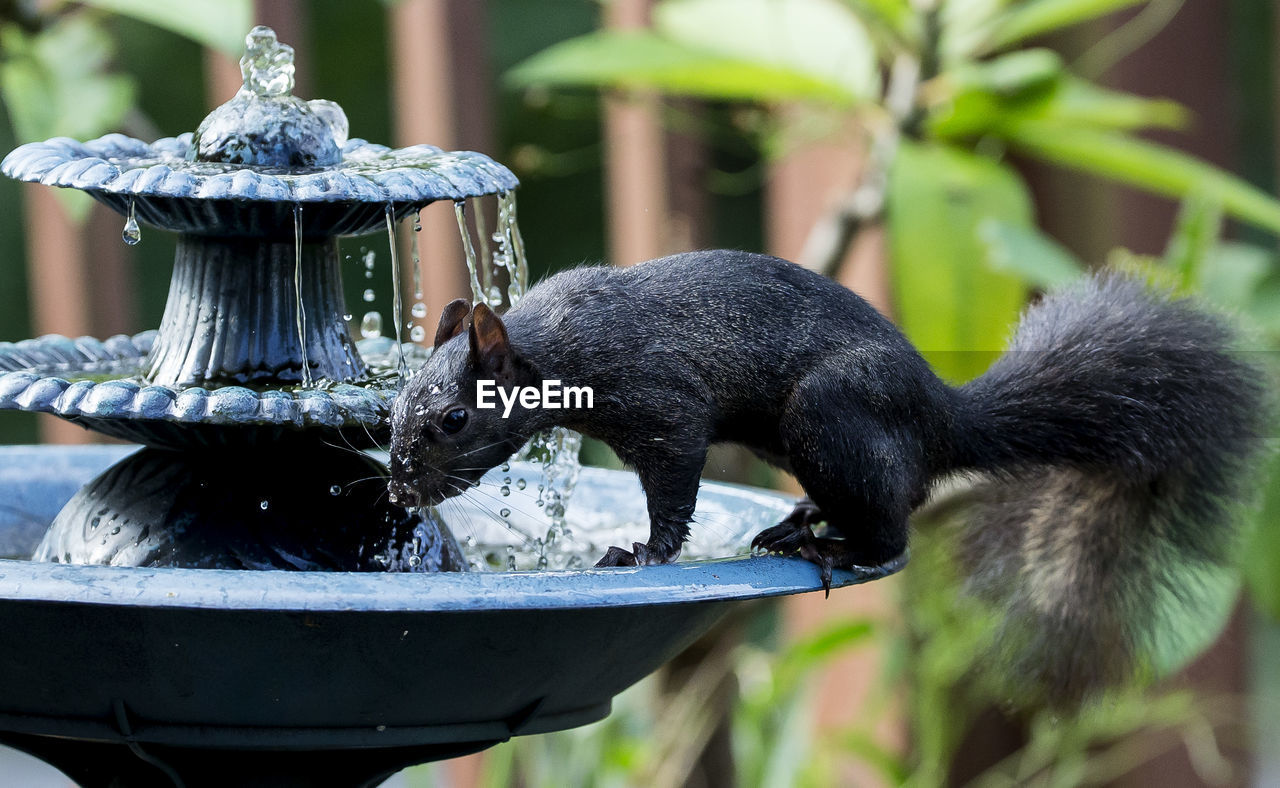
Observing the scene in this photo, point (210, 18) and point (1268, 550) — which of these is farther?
point (1268, 550)

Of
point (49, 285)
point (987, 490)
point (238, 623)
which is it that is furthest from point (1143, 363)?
point (49, 285)

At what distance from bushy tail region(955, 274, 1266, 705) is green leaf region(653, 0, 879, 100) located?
101 centimetres

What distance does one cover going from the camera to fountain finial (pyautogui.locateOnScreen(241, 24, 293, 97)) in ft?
4.97

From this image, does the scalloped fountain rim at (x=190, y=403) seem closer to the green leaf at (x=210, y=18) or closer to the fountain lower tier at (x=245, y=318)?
the fountain lower tier at (x=245, y=318)

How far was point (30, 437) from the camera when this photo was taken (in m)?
4.72

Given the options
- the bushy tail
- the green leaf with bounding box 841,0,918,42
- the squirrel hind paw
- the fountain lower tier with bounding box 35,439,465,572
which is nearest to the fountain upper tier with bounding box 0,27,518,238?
the fountain lower tier with bounding box 35,439,465,572

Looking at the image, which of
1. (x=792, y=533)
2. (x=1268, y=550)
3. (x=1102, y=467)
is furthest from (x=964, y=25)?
(x=792, y=533)

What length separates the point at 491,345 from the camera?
4.48 ft

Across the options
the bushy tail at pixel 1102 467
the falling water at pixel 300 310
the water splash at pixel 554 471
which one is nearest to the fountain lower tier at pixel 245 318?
→ the falling water at pixel 300 310

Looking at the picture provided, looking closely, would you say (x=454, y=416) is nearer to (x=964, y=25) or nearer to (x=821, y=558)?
(x=821, y=558)

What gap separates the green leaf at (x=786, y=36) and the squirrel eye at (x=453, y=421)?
1301 mm

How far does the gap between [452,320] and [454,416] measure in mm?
109

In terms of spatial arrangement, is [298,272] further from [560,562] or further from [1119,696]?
[1119,696]

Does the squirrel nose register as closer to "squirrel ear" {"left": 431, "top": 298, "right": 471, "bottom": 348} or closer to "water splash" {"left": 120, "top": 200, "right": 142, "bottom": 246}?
"squirrel ear" {"left": 431, "top": 298, "right": 471, "bottom": 348}
